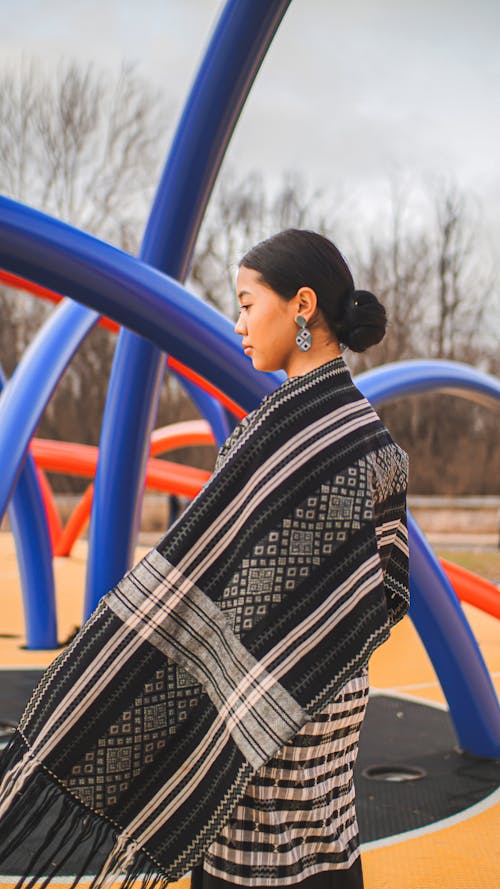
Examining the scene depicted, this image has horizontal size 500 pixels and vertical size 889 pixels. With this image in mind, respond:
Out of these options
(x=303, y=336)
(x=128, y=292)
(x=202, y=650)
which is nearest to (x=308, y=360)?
(x=303, y=336)

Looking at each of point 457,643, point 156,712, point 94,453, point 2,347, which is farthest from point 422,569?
point 2,347

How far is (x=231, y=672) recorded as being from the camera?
4.55ft

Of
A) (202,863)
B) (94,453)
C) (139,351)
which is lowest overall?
(202,863)

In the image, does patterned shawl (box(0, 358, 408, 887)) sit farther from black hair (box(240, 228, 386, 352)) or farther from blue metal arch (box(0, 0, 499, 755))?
blue metal arch (box(0, 0, 499, 755))

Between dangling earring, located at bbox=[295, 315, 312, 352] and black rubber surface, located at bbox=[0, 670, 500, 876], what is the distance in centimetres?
221

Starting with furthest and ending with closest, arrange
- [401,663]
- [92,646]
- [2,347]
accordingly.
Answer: [2,347], [401,663], [92,646]

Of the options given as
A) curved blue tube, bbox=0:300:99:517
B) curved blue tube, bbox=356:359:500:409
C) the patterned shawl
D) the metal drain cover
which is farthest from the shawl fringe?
curved blue tube, bbox=356:359:500:409

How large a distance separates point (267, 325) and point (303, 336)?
70 mm

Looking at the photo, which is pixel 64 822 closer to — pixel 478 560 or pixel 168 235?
pixel 168 235

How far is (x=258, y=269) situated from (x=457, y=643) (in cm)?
294

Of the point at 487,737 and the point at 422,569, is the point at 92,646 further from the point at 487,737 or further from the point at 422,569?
the point at 487,737

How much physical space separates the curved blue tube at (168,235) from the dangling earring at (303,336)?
2255mm

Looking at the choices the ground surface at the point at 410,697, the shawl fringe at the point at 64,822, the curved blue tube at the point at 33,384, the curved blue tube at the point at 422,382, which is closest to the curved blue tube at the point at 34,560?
the ground surface at the point at 410,697

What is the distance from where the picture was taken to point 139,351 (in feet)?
14.4
